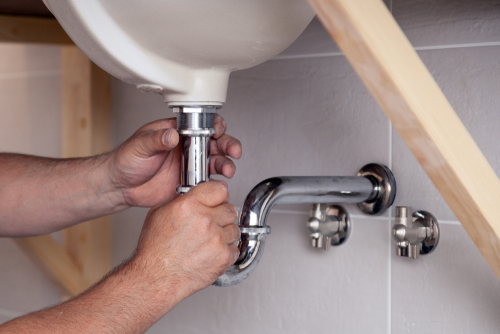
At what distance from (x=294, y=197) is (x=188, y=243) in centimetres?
18

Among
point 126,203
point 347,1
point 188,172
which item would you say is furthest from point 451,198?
point 126,203

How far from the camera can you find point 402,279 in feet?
2.43

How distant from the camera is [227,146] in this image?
2.30 feet

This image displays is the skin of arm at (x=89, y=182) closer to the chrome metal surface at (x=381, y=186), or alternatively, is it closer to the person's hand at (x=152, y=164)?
the person's hand at (x=152, y=164)

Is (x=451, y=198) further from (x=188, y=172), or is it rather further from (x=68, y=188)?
(x=68, y=188)

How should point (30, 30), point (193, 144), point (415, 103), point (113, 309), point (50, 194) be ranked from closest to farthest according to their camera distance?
point (415, 103) < point (113, 309) < point (193, 144) < point (50, 194) < point (30, 30)

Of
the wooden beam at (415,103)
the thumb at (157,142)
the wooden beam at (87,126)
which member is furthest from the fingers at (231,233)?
the wooden beam at (87,126)

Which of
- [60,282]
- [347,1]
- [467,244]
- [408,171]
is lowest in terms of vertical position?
[60,282]

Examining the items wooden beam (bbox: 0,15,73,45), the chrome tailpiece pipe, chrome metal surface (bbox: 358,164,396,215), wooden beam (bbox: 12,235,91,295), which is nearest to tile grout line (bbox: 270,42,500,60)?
chrome metal surface (bbox: 358,164,396,215)

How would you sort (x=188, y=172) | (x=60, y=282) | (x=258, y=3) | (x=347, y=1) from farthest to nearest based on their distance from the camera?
(x=60, y=282) < (x=188, y=172) < (x=258, y=3) < (x=347, y=1)

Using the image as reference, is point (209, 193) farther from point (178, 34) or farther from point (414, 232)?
point (414, 232)

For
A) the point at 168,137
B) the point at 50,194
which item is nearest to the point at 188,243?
the point at 168,137

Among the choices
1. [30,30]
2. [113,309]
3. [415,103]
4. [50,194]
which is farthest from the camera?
[30,30]

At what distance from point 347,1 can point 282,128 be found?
0.54 metres
